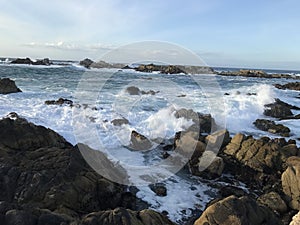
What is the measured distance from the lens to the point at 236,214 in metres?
4.84

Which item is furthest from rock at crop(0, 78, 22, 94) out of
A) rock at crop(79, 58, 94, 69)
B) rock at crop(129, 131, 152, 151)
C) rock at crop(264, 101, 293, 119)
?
rock at crop(79, 58, 94, 69)

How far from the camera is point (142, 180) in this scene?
865cm

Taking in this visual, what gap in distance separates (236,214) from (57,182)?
352 cm

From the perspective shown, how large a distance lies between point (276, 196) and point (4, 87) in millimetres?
19543

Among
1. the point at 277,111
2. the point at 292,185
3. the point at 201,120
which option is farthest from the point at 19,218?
the point at 277,111

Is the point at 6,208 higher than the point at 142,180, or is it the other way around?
the point at 6,208

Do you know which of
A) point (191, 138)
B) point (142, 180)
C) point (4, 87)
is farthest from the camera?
point (4, 87)

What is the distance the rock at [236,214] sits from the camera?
479cm

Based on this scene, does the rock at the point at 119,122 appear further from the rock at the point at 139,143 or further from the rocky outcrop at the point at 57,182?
the rocky outcrop at the point at 57,182

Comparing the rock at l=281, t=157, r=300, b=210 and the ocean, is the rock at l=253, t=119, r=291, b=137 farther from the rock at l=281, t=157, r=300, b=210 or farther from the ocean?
the rock at l=281, t=157, r=300, b=210

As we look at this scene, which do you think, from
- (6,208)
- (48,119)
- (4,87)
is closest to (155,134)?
(48,119)

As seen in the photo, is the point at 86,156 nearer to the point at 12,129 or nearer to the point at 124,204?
the point at 124,204

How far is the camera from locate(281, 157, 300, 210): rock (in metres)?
7.40

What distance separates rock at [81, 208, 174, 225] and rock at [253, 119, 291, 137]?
1089 cm
